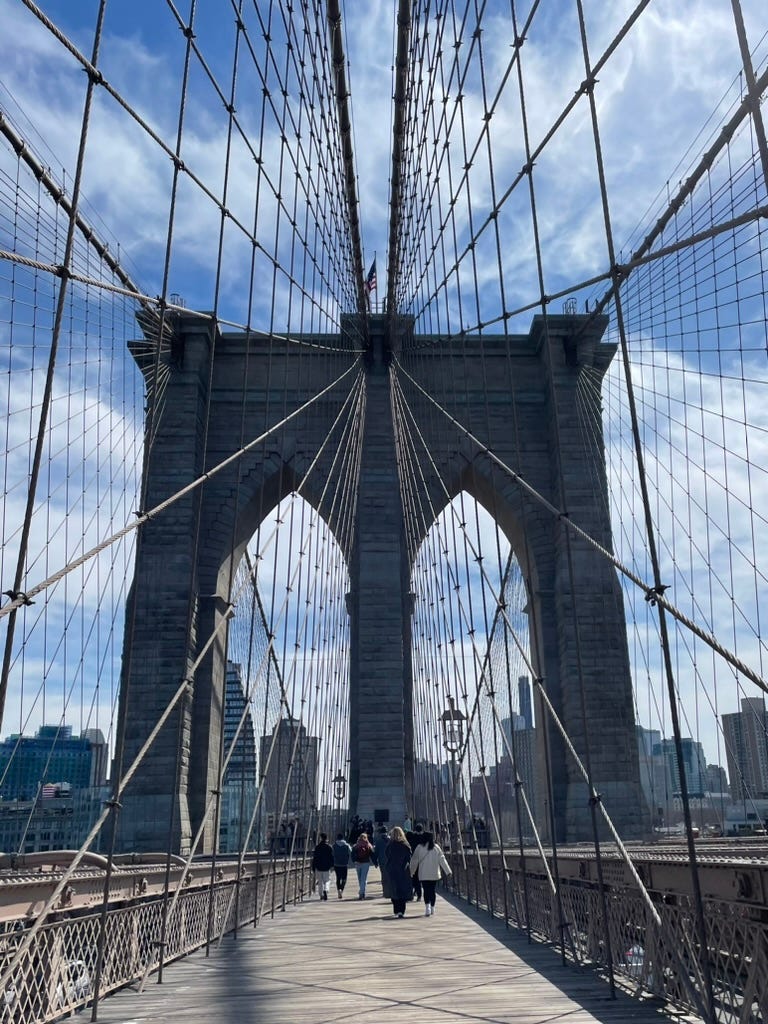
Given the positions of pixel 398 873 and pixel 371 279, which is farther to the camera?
pixel 371 279

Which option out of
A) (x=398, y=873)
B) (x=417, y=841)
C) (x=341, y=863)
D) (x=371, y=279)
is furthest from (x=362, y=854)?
(x=371, y=279)

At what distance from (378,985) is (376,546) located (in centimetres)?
2013

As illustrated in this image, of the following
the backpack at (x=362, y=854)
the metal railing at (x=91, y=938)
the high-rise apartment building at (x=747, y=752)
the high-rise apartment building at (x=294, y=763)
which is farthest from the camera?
the high-rise apartment building at (x=747, y=752)

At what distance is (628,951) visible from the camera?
18.5 ft

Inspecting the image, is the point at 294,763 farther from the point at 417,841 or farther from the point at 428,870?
the point at 428,870

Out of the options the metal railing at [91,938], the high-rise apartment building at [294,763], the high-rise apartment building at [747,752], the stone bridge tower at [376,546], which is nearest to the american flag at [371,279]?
the stone bridge tower at [376,546]

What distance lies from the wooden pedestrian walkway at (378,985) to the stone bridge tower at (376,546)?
14.5 meters

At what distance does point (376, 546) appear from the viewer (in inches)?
998

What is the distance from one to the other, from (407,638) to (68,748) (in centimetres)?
2286

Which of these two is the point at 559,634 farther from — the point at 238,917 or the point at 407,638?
the point at 238,917

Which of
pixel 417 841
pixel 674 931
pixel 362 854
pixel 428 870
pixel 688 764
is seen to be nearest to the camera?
pixel 674 931

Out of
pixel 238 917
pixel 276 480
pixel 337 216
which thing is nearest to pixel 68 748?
pixel 276 480

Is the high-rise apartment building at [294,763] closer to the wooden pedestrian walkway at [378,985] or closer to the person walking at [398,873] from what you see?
the person walking at [398,873]

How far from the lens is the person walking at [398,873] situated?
9820 mm
